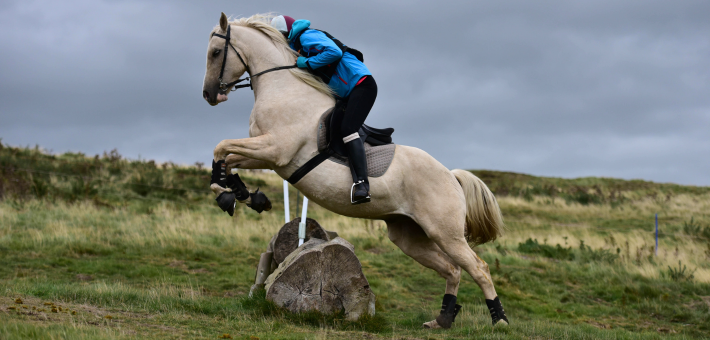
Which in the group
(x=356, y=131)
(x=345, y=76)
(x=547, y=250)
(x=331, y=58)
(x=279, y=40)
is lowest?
(x=547, y=250)

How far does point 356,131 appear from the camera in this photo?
17.2 feet

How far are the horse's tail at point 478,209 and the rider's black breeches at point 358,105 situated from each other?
1.46 meters

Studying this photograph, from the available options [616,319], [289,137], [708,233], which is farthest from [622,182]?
[289,137]

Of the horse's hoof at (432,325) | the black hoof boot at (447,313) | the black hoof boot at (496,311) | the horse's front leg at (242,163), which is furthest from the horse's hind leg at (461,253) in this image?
the horse's front leg at (242,163)

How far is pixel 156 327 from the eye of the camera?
465cm

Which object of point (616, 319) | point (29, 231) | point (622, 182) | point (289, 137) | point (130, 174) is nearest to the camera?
point (289, 137)

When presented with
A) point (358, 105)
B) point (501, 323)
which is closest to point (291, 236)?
point (358, 105)

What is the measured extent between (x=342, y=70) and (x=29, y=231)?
30.2 feet

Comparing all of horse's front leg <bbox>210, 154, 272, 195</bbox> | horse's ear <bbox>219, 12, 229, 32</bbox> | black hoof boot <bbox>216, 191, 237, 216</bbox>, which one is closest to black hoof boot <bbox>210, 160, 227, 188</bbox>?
black hoof boot <bbox>216, 191, 237, 216</bbox>

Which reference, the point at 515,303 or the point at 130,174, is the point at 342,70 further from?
the point at 130,174

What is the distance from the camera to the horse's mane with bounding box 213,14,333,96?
543cm

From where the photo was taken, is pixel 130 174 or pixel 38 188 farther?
pixel 130 174

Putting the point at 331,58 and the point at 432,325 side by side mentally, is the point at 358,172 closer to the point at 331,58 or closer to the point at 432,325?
the point at 331,58

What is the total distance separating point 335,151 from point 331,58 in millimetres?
911
